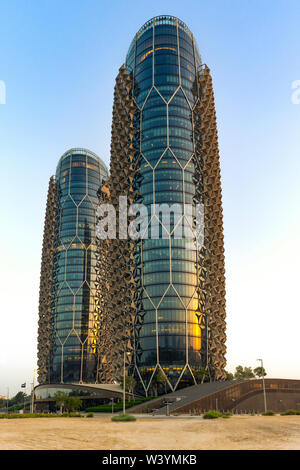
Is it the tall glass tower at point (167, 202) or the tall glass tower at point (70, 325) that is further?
the tall glass tower at point (70, 325)

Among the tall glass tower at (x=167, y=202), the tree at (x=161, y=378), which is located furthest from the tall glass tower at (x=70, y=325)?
the tree at (x=161, y=378)

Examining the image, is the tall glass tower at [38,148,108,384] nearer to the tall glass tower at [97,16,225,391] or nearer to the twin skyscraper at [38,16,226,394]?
the tall glass tower at [97,16,225,391]

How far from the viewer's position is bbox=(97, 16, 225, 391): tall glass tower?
409 feet

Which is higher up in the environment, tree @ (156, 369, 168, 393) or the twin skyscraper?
the twin skyscraper

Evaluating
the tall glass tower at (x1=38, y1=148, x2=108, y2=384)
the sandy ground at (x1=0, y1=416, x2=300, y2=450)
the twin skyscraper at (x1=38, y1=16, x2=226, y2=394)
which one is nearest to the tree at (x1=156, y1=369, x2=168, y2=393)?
the twin skyscraper at (x1=38, y1=16, x2=226, y2=394)

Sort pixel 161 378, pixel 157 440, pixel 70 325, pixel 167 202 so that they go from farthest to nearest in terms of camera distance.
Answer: pixel 70 325 < pixel 167 202 < pixel 161 378 < pixel 157 440

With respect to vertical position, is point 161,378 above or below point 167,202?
below

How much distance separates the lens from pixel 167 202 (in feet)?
434

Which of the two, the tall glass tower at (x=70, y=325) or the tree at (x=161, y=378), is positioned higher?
the tall glass tower at (x=70, y=325)

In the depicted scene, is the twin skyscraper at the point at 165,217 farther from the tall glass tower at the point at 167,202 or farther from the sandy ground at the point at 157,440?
the sandy ground at the point at 157,440

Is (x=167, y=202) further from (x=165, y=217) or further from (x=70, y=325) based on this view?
(x=70, y=325)

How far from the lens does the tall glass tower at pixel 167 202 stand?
125 meters

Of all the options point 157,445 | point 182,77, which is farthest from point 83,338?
point 157,445

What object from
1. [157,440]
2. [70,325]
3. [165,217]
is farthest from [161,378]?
[157,440]
